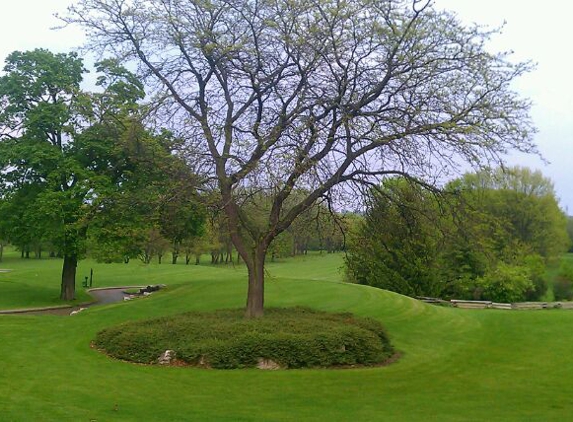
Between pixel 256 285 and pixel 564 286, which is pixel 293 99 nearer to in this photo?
pixel 256 285

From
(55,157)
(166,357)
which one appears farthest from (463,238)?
(55,157)

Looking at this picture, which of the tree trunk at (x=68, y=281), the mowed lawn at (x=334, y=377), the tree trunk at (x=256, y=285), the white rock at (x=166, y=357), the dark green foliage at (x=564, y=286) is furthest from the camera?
the dark green foliage at (x=564, y=286)

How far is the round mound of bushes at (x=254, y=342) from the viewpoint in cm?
1309

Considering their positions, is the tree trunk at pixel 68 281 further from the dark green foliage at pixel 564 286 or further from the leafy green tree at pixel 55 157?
the dark green foliage at pixel 564 286

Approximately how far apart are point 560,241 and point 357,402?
5424 cm

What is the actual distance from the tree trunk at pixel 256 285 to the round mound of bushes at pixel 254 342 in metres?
0.53

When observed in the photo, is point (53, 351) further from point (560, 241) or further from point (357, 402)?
point (560, 241)

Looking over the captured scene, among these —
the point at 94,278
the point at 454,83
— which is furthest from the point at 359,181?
the point at 94,278

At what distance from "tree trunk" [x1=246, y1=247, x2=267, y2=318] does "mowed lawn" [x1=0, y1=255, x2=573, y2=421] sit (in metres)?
3.69

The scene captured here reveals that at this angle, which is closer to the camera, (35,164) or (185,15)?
(185,15)

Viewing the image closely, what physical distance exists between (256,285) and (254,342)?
10.9 ft

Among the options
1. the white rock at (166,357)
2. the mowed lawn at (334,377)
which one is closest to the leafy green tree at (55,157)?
the mowed lawn at (334,377)

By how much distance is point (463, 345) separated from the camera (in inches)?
640

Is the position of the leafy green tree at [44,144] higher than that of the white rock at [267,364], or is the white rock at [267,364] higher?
the leafy green tree at [44,144]
